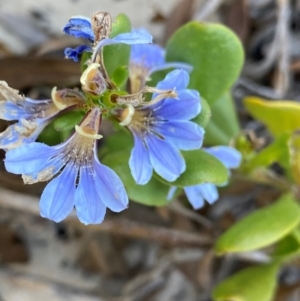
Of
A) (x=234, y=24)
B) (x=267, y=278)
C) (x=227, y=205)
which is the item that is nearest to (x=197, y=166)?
(x=267, y=278)

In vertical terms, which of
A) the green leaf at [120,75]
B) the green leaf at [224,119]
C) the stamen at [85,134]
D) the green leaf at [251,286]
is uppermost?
the green leaf at [120,75]

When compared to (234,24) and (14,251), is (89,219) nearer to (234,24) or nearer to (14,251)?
(14,251)

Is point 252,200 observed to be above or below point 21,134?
below

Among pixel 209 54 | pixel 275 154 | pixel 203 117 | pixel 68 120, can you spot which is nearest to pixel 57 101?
pixel 68 120

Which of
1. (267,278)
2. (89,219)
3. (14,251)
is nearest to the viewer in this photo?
(89,219)

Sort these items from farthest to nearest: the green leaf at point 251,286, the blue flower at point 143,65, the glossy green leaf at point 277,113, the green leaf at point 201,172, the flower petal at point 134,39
A: the green leaf at point 251,286, the glossy green leaf at point 277,113, the blue flower at point 143,65, the green leaf at point 201,172, the flower petal at point 134,39

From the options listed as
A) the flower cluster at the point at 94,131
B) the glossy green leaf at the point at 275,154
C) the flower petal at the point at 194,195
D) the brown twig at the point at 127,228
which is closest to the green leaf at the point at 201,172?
the flower cluster at the point at 94,131

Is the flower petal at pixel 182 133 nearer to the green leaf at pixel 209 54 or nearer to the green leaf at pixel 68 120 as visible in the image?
the green leaf at pixel 68 120
